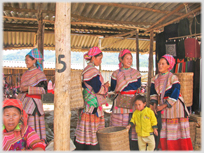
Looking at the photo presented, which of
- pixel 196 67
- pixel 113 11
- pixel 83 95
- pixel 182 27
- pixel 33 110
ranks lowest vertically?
pixel 33 110

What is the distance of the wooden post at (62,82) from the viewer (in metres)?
2.40

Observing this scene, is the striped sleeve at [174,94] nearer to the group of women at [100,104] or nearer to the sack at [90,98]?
the group of women at [100,104]

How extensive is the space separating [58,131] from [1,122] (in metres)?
0.69

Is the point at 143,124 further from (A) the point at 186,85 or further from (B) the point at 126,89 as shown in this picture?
(A) the point at 186,85

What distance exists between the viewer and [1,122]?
2.07m

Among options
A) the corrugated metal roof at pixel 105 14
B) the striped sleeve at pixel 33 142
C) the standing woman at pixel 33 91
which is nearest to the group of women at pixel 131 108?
the standing woman at pixel 33 91

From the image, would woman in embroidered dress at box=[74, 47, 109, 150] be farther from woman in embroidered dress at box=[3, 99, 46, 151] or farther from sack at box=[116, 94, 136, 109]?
woman in embroidered dress at box=[3, 99, 46, 151]

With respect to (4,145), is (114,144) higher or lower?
lower

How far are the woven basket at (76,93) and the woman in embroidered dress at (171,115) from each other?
143 centimetres

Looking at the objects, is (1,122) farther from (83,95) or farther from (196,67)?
(196,67)

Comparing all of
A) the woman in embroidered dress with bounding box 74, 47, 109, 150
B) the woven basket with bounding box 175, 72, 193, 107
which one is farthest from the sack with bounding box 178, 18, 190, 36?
the woman in embroidered dress with bounding box 74, 47, 109, 150

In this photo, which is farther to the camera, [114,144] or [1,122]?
[114,144]

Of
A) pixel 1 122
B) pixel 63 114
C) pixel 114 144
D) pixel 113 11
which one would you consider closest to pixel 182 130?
pixel 114 144

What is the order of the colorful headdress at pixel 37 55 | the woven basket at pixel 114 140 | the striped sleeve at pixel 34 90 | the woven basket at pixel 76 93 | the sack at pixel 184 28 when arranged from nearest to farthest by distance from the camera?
the woven basket at pixel 114 140, the woven basket at pixel 76 93, the striped sleeve at pixel 34 90, the colorful headdress at pixel 37 55, the sack at pixel 184 28
